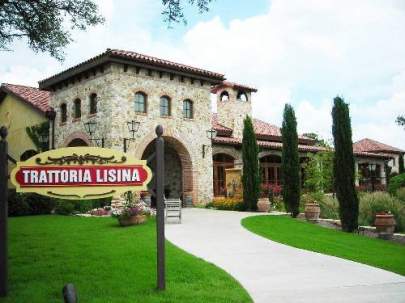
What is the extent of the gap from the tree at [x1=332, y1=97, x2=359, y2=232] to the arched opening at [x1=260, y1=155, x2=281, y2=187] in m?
11.0

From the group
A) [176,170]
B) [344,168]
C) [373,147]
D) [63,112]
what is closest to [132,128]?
[176,170]

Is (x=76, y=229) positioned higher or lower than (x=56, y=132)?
lower

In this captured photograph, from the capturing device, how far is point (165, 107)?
66.9ft

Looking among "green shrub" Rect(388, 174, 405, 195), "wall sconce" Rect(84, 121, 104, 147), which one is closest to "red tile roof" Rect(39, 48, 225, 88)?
"wall sconce" Rect(84, 121, 104, 147)

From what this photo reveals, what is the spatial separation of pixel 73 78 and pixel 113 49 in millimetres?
3270

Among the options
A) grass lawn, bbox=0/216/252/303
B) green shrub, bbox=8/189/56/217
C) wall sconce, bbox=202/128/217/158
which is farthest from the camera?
wall sconce, bbox=202/128/217/158

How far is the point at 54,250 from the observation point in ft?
27.7

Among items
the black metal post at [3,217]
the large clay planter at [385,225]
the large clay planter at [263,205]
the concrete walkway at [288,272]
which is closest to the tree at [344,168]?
the large clay planter at [385,225]

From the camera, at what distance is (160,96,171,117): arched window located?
2020 centimetres

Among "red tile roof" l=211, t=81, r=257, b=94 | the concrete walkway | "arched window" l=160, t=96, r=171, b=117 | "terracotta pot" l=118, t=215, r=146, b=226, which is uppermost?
"red tile roof" l=211, t=81, r=257, b=94

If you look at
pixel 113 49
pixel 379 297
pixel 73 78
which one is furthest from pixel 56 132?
pixel 379 297

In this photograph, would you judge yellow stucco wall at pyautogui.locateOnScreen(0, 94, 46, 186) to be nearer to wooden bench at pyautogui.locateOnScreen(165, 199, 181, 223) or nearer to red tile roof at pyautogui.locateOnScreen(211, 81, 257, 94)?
red tile roof at pyautogui.locateOnScreen(211, 81, 257, 94)

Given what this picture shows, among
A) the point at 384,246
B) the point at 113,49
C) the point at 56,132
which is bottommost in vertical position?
the point at 384,246

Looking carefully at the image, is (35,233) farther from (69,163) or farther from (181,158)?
(181,158)
